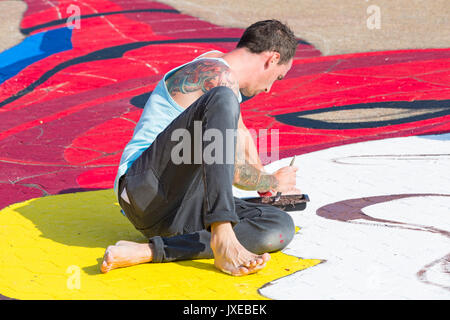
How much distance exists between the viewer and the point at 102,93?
7.61 m

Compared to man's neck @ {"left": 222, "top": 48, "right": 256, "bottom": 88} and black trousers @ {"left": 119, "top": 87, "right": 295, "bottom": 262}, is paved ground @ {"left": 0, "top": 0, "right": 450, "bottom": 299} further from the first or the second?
man's neck @ {"left": 222, "top": 48, "right": 256, "bottom": 88}

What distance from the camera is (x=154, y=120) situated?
3420 mm

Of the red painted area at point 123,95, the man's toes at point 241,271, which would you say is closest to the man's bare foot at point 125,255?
the man's toes at point 241,271

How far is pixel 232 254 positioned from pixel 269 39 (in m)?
1.03

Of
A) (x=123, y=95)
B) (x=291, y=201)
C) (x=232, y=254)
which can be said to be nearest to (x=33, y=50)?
A: (x=123, y=95)

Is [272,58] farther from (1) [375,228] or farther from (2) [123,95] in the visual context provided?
(2) [123,95]

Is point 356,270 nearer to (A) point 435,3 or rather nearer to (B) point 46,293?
(B) point 46,293

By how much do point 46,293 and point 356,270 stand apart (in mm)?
1303

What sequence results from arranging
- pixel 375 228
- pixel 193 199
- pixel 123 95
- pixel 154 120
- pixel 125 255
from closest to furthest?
pixel 125 255, pixel 193 199, pixel 154 120, pixel 375 228, pixel 123 95

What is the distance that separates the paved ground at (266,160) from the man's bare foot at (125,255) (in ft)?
0.14

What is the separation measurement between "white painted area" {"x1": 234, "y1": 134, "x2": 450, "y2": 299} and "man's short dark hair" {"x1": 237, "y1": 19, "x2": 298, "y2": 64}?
3.09 feet

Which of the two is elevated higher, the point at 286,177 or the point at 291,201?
the point at 286,177
